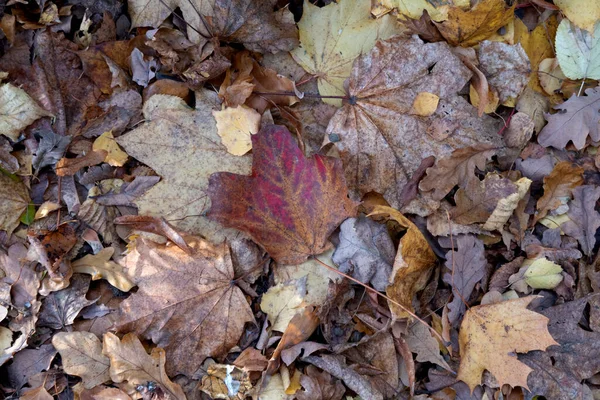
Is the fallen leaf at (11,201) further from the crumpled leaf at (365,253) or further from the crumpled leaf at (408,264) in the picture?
the crumpled leaf at (408,264)

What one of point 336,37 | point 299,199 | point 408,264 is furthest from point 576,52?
point 299,199

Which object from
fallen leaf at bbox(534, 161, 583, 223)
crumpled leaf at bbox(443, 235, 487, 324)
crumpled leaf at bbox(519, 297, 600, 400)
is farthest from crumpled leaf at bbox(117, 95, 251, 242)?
crumpled leaf at bbox(519, 297, 600, 400)

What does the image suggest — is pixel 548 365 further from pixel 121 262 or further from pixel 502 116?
pixel 121 262

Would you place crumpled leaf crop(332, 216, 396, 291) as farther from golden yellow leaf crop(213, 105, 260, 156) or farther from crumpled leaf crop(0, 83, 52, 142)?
crumpled leaf crop(0, 83, 52, 142)

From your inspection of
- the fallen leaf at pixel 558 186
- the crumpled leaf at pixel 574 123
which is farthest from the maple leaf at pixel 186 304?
the crumpled leaf at pixel 574 123

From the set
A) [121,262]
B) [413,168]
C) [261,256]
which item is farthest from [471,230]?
[121,262]

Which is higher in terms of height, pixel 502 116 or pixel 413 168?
pixel 502 116
